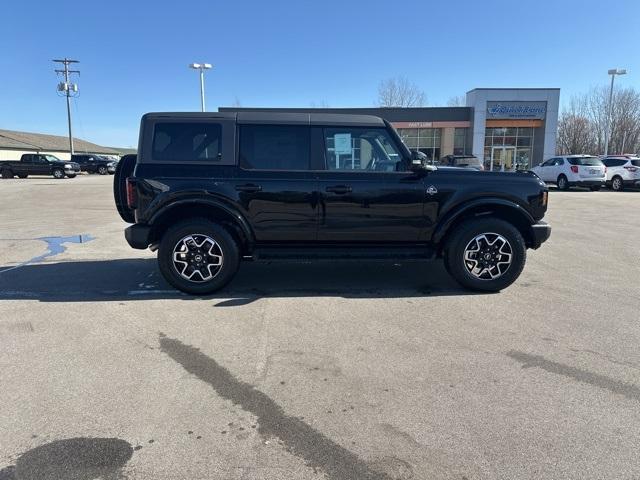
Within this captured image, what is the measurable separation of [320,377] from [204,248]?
2.46 m

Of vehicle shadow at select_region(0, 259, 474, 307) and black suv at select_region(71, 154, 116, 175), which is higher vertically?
black suv at select_region(71, 154, 116, 175)

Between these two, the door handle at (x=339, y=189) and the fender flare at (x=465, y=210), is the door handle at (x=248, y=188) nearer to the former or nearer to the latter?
the door handle at (x=339, y=189)

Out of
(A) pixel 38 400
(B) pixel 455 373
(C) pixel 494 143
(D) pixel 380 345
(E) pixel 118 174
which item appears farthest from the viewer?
(C) pixel 494 143

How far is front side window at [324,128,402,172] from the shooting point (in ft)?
17.2

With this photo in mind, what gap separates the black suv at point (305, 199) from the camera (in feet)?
16.8

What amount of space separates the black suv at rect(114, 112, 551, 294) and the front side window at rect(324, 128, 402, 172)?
1 centimetres

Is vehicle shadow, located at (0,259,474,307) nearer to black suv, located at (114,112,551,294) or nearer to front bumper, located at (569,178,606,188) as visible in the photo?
black suv, located at (114,112,551,294)

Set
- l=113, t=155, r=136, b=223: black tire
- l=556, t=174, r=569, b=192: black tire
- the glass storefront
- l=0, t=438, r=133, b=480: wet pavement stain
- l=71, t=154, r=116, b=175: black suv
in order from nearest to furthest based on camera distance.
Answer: l=0, t=438, r=133, b=480: wet pavement stain < l=113, t=155, r=136, b=223: black tire < l=556, t=174, r=569, b=192: black tire < the glass storefront < l=71, t=154, r=116, b=175: black suv

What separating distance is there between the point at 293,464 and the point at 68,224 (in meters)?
10.6

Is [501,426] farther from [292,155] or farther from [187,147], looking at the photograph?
[187,147]

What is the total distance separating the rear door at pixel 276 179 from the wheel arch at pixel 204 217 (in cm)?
13

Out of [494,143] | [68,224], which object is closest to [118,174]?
[68,224]

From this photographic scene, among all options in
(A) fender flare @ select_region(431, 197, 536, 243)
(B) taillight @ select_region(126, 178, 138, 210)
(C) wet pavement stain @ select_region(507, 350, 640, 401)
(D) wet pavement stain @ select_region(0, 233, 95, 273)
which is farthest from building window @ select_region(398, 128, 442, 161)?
(C) wet pavement stain @ select_region(507, 350, 640, 401)

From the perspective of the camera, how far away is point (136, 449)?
255cm
